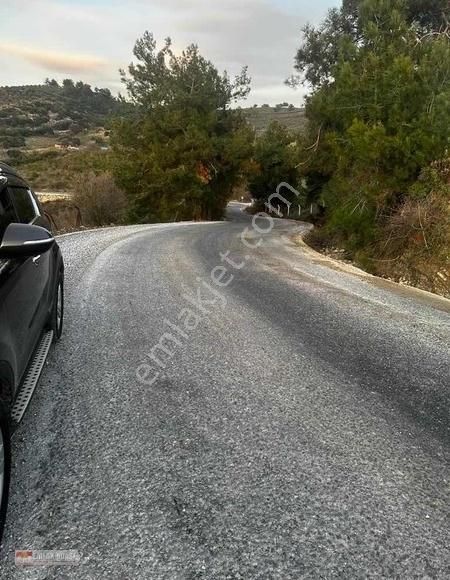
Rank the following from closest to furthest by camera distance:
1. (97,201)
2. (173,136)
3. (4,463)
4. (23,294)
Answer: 1. (4,463)
2. (23,294)
3. (97,201)
4. (173,136)

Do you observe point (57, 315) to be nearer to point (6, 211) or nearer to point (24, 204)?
point (24, 204)

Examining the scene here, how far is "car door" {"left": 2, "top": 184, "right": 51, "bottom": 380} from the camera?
97.1 inches

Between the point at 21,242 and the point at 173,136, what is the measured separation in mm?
32001

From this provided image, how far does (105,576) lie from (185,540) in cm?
38

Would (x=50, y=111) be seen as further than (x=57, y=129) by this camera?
Yes

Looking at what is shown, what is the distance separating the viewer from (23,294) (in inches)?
109

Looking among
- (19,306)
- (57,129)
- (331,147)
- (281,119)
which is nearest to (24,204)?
(19,306)

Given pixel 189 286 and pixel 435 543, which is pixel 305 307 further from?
pixel 435 543

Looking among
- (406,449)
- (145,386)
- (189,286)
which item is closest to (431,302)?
(189,286)

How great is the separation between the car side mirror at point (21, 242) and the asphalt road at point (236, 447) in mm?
1200

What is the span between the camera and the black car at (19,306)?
7.25 ft

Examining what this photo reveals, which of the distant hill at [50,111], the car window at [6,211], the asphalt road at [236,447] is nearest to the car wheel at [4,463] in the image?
the asphalt road at [236,447]

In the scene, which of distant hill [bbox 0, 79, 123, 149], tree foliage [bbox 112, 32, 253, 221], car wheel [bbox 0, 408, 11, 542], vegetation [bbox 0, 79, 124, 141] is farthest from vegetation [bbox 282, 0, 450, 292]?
vegetation [bbox 0, 79, 124, 141]

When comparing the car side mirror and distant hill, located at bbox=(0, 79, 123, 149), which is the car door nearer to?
the car side mirror
